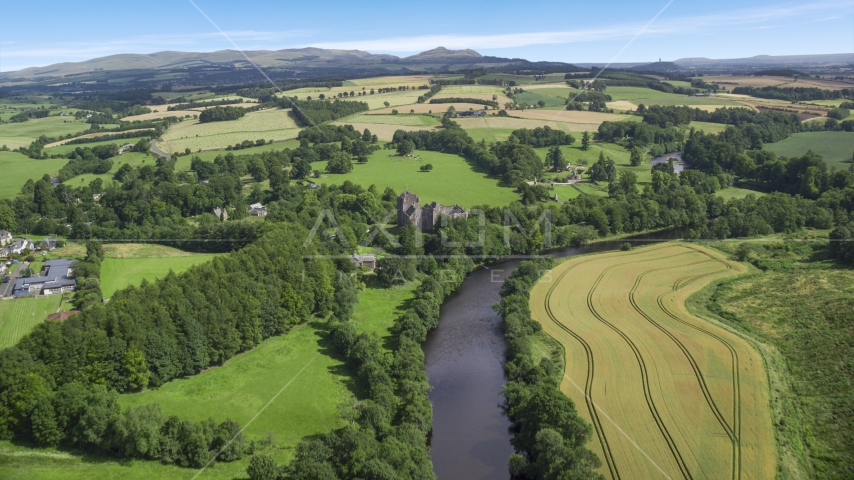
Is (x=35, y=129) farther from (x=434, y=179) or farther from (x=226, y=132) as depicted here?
(x=434, y=179)

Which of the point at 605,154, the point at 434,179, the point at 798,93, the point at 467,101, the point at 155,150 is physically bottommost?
the point at 434,179

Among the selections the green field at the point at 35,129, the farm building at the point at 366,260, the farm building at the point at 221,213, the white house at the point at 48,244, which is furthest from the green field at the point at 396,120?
the white house at the point at 48,244

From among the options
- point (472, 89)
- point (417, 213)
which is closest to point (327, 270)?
point (417, 213)

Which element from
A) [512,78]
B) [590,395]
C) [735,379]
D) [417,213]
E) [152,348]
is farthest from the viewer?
[512,78]

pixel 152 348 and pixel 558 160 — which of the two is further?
pixel 558 160

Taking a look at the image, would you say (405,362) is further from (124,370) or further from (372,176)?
(372,176)

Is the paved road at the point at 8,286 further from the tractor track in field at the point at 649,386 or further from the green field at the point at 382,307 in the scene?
the tractor track in field at the point at 649,386

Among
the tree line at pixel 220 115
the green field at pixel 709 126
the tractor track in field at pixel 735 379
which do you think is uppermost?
the tree line at pixel 220 115

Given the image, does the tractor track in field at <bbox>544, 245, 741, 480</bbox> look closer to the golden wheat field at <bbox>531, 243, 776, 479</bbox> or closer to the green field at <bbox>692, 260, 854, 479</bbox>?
the golden wheat field at <bbox>531, 243, 776, 479</bbox>
